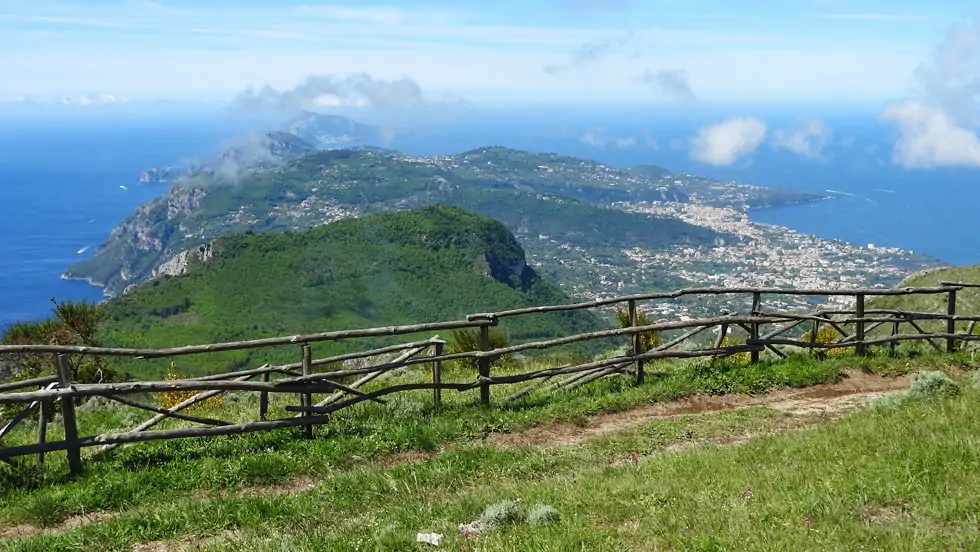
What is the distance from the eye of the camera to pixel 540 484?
7504 mm

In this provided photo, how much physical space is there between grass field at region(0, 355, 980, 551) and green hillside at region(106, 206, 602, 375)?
86665 millimetres

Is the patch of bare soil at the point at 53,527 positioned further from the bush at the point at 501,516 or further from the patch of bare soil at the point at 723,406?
the patch of bare soil at the point at 723,406

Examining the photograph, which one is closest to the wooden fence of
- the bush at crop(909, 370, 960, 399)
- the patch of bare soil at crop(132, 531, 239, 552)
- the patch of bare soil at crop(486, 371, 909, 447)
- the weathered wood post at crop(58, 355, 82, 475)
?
the weathered wood post at crop(58, 355, 82, 475)

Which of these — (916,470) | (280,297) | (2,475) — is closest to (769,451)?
(916,470)

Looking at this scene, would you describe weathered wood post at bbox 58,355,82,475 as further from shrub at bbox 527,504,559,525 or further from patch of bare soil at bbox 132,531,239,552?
shrub at bbox 527,504,559,525

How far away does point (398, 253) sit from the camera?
167000 millimetres

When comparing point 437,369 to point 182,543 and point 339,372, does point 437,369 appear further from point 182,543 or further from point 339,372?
point 182,543

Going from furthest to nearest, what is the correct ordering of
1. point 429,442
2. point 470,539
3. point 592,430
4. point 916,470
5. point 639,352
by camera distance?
point 639,352, point 592,430, point 429,442, point 916,470, point 470,539

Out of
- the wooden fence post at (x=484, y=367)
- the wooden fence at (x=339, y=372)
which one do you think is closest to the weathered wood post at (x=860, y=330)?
the wooden fence at (x=339, y=372)

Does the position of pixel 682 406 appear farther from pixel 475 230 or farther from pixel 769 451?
pixel 475 230

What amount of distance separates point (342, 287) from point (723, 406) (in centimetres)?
14236

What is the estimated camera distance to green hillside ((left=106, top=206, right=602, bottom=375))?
401 ft

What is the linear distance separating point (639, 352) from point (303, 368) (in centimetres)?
560

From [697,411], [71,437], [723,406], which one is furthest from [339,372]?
[723,406]
